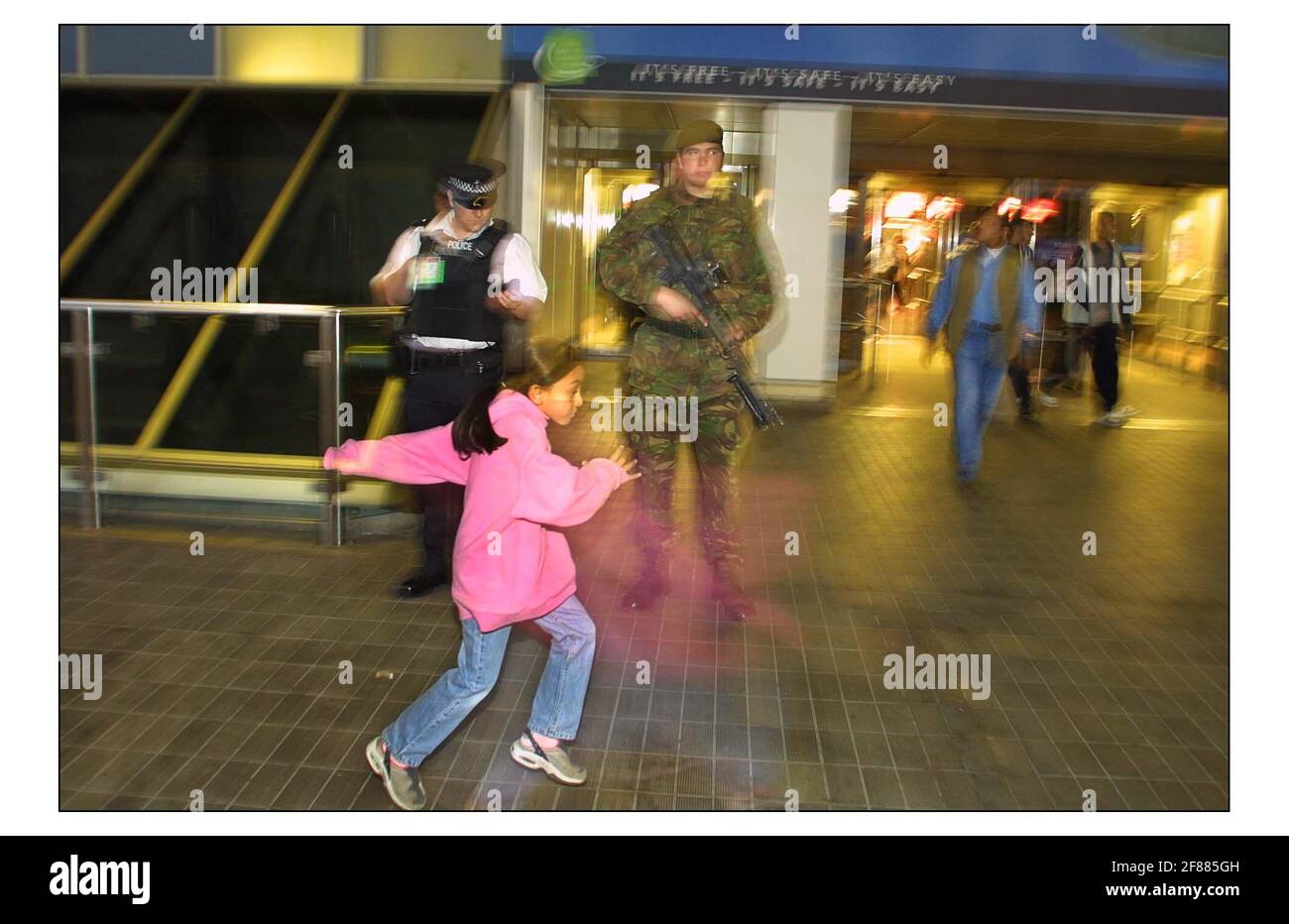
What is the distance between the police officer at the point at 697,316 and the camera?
187 inches

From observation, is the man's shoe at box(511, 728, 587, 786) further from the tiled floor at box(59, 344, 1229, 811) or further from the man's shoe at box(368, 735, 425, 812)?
the man's shoe at box(368, 735, 425, 812)

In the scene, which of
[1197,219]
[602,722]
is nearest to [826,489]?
[602,722]

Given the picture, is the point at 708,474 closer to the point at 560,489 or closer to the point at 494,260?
the point at 494,260

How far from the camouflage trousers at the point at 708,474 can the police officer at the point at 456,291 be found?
2.24 ft

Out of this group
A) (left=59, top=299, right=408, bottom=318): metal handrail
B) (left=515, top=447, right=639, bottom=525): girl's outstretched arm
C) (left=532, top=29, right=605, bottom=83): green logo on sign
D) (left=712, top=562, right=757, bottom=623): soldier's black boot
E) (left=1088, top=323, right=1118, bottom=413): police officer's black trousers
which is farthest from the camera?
(left=1088, top=323, right=1118, bottom=413): police officer's black trousers

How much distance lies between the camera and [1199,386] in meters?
13.8

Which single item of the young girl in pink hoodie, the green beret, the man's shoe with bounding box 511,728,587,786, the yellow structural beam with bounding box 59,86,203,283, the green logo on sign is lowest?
the man's shoe with bounding box 511,728,587,786

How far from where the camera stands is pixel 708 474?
16.2 feet

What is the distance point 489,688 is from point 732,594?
201 centimetres

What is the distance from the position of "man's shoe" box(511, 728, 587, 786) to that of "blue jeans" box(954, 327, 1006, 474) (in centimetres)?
490

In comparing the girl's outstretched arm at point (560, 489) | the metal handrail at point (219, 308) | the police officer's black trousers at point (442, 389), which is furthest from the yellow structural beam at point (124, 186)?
the girl's outstretched arm at point (560, 489)

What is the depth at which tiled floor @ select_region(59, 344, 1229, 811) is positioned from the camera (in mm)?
3516

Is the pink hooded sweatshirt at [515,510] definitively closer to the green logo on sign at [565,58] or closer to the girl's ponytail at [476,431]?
the girl's ponytail at [476,431]

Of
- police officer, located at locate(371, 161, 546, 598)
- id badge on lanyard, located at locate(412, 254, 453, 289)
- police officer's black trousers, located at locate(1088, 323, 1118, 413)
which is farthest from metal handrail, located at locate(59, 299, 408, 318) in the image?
police officer's black trousers, located at locate(1088, 323, 1118, 413)
